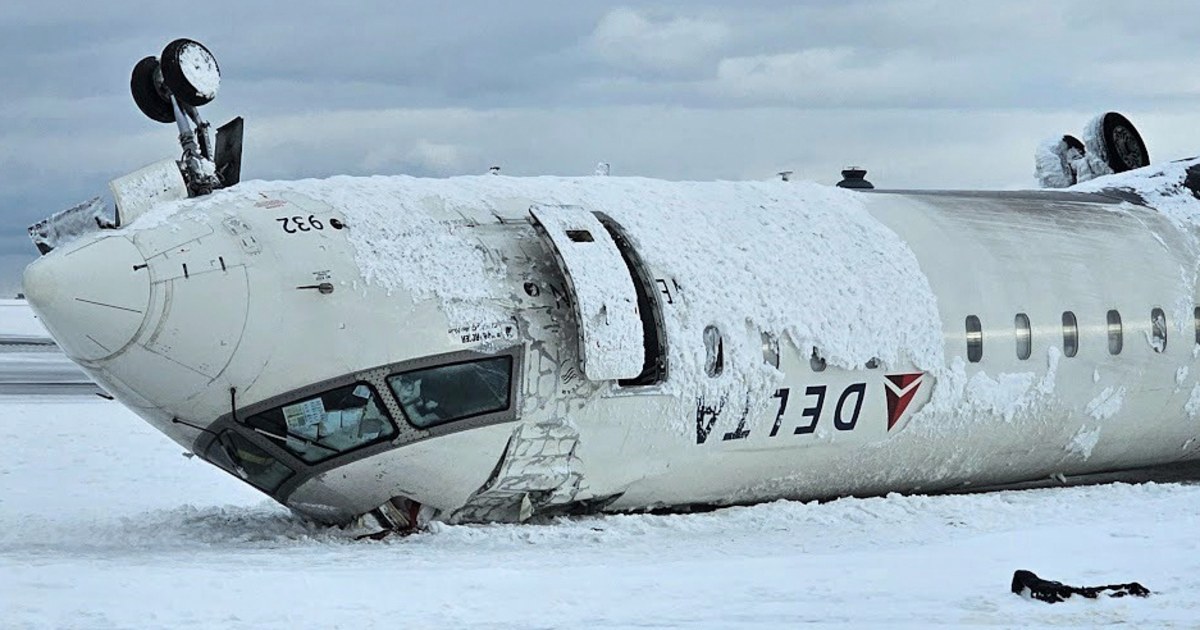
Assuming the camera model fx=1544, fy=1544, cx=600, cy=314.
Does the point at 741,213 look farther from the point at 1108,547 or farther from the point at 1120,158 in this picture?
the point at 1120,158

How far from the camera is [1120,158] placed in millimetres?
21312

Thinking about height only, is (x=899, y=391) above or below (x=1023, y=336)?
below

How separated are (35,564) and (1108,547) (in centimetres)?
815

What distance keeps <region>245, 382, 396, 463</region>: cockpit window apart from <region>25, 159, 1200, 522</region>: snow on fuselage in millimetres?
19

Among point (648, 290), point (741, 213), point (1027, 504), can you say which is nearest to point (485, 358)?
point (648, 290)

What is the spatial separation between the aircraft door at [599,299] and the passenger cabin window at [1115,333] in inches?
242

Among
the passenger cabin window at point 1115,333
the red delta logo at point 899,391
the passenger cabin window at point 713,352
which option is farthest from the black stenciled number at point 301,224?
the passenger cabin window at point 1115,333

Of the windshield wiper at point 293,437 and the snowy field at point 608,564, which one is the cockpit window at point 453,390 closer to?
the windshield wiper at point 293,437

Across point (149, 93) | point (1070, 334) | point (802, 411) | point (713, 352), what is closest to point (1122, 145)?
point (1070, 334)

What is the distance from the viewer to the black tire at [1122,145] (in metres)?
21.3

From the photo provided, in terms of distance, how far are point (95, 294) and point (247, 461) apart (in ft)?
6.38

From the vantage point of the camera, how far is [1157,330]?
17.3m

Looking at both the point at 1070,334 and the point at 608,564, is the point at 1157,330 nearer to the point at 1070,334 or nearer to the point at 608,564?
the point at 1070,334

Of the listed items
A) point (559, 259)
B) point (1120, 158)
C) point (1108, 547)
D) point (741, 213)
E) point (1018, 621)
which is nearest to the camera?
point (1018, 621)
